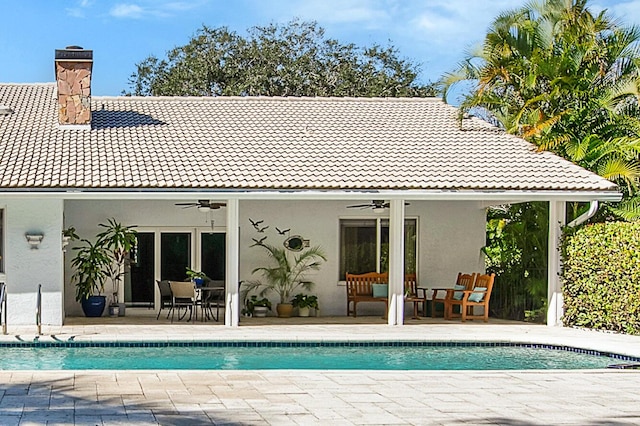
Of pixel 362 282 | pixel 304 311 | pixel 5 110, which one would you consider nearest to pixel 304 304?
pixel 304 311

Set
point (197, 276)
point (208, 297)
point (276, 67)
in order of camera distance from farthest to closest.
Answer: point (276, 67)
point (197, 276)
point (208, 297)

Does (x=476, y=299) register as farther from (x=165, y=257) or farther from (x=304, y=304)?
(x=165, y=257)

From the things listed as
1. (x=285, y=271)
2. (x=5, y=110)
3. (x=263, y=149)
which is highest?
(x=5, y=110)

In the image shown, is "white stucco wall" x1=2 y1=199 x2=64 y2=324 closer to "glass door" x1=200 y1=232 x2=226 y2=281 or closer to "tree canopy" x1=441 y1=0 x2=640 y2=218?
"glass door" x1=200 y1=232 x2=226 y2=281

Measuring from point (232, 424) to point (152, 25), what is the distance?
32180mm

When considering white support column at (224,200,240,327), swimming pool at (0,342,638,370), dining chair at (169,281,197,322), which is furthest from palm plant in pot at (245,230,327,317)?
swimming pool at (0,342,638,370)

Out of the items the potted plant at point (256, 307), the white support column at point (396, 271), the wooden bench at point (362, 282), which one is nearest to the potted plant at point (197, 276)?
the potted plant at point (256, 307)

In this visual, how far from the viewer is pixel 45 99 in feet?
76.4

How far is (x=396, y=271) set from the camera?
18172 millimetres

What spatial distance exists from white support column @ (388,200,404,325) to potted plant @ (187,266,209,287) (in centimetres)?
430

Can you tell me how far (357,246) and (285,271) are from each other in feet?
6.08

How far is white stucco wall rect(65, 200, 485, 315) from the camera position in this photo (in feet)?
66.8

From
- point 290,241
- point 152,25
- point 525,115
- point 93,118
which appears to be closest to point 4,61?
point 152,25

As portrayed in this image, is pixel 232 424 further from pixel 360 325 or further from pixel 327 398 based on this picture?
pixel 360 325
